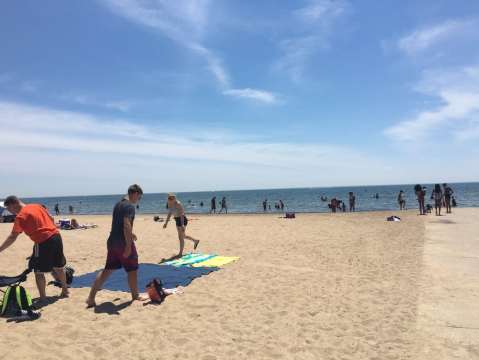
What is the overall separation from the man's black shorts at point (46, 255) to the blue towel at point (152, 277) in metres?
1.45

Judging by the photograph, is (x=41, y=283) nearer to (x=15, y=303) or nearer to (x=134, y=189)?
(x=15, y=303)

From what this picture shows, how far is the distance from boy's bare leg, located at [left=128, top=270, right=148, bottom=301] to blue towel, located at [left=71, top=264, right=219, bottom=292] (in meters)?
0.77

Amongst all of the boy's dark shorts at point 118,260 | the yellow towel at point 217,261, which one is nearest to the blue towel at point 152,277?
the yellow towel at point 217,261

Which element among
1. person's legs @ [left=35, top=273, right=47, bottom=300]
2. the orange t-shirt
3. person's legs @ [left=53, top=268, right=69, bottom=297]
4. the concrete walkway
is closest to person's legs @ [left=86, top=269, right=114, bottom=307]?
person's legs @ [left=53, top=268, right=69, bottom=297]

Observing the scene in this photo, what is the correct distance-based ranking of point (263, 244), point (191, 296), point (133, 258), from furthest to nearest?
point (263, 244) → point (191, 296) → point (133, 258)

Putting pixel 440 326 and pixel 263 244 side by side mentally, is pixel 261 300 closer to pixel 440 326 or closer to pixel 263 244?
pixel 440 326

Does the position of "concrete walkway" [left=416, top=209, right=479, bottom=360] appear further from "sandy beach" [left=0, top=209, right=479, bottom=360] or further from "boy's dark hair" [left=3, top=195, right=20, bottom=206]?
"boy's dark hair" [left=3, top=195, right=20, bottom=206]

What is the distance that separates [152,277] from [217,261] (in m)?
2.07

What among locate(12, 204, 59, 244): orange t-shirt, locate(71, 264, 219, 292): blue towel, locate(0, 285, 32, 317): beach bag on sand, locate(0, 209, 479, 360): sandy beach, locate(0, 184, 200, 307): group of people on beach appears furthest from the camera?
locate(71, 264, 219, 292): blue towel

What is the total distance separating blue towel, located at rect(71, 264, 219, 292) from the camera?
25.2ft

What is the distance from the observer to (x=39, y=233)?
20.2 ft

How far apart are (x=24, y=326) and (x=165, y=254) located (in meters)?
6.31

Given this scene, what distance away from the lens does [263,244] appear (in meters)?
13.4

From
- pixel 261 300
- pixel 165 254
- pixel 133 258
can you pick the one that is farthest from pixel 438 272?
pixel 165 254
